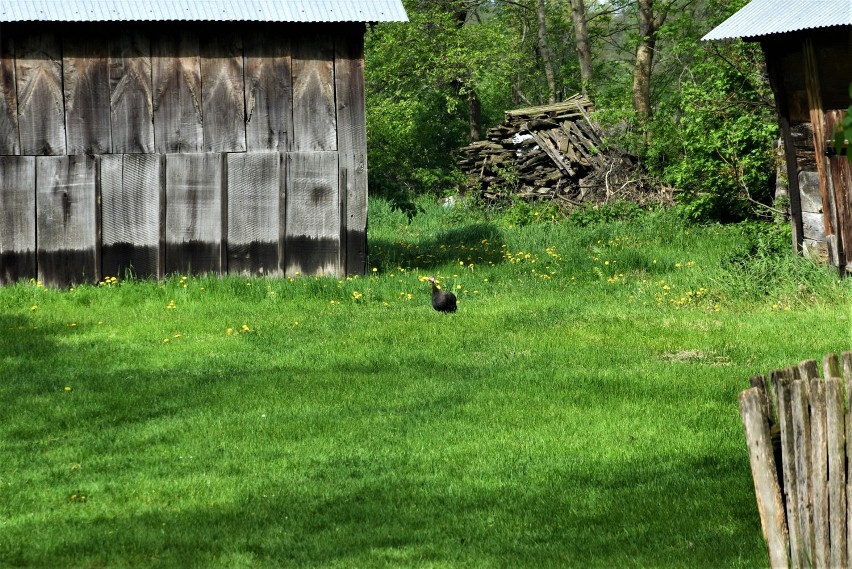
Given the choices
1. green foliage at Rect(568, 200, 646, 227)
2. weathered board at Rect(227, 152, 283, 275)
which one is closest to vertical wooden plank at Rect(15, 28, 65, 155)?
weathered board at Rect(227, 152, 283, 275)

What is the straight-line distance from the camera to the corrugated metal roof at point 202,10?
49.8 feet

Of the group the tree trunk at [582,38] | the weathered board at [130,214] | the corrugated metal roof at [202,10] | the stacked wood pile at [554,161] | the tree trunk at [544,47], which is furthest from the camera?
the tree trunk at [544,47]

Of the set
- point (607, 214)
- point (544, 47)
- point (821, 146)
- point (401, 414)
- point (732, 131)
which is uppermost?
point (544, 47)

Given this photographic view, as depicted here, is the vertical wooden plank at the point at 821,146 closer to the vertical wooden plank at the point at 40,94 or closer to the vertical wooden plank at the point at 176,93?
the vertical wooden plank at the point at 176,93

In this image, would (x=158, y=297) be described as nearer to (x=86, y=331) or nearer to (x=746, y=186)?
(x=86, y=331)

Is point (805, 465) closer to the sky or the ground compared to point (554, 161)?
closer to the ground

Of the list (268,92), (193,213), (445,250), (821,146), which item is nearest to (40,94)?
(193,213)

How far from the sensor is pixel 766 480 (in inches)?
207

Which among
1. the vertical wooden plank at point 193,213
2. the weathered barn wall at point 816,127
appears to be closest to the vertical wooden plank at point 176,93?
the vertical wooden plank at point 193,213

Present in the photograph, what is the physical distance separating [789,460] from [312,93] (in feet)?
38.8

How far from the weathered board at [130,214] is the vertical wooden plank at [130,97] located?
0.61 ft

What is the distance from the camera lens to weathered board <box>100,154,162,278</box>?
51.3 feet

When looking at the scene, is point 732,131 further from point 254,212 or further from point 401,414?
point 401,414

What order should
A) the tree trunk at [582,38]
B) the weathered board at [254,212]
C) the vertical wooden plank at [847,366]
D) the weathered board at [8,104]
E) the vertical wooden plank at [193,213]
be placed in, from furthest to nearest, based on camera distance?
the tree trunk at [582,38]
the weathered board at [254,212]
the vertical wooden plank at [193,213]
the weathered board at [8,104]
the vertical wooden plank at [847,366]
